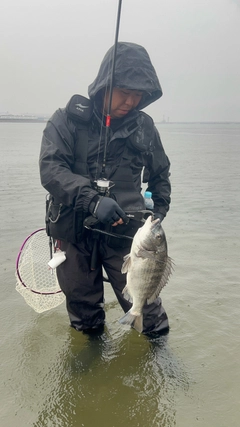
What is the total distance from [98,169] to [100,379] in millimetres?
2172

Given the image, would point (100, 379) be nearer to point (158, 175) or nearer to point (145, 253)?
point (145, 253)

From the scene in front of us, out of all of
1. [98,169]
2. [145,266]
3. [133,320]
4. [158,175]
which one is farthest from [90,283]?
[158,175]

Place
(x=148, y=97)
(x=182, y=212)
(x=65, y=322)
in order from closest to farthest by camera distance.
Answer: (x=148, y=97) → (x=65, y=322) → (x=182, y=212)

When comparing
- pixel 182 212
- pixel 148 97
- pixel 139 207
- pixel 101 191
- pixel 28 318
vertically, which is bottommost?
pixel 182 212

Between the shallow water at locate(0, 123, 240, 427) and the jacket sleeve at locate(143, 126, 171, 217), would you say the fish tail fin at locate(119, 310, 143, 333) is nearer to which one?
the shallow water at locate(0, 123, 240, 427)

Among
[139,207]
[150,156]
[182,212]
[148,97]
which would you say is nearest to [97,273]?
[139,207]

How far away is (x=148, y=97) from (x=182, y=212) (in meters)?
6.53

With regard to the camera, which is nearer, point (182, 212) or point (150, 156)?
point (150, 156)

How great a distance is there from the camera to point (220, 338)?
15.1 ft

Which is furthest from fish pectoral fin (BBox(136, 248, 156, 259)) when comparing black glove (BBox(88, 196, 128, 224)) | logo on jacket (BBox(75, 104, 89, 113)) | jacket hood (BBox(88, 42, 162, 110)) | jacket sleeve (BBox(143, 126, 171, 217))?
jacket hood (BBox(88, 42, 162, 110))

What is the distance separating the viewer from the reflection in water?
11.1 ft

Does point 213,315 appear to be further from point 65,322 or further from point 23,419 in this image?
point 23,419

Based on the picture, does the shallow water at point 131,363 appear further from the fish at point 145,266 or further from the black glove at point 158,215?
the black glove at point 158,215

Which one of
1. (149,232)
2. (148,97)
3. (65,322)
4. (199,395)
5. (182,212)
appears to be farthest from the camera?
(182,212)
